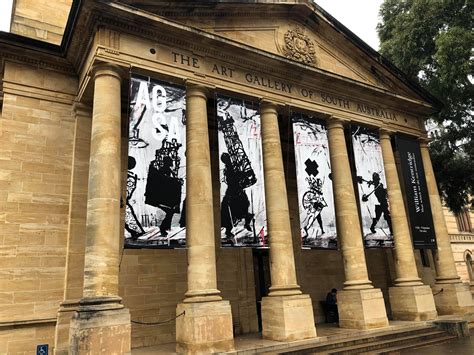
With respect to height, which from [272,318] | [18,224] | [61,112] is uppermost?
[61,112]

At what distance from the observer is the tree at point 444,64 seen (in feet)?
57.9

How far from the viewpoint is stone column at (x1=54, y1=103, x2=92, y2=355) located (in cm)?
1041

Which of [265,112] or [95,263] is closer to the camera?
[95,263]

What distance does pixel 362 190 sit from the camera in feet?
48.4

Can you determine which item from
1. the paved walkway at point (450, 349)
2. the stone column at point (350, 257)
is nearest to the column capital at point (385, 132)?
the stone column at point (350, 257)

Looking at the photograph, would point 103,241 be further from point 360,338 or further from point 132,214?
point 360,338

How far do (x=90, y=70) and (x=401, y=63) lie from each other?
16.4 metres

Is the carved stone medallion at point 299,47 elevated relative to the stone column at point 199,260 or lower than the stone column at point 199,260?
elevated

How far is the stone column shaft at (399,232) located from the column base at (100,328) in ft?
34.2

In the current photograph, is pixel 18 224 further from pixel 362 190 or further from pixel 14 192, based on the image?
pixel 362 190

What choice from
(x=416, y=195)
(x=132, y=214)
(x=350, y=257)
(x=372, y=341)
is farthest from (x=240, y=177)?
(x=416, y=195)

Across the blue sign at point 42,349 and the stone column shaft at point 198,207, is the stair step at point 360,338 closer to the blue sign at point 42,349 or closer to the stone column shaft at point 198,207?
the stone column shaft at point 198,207

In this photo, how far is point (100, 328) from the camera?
8.41 meters

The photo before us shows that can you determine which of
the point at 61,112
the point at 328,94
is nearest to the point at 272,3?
the point at 328,94
